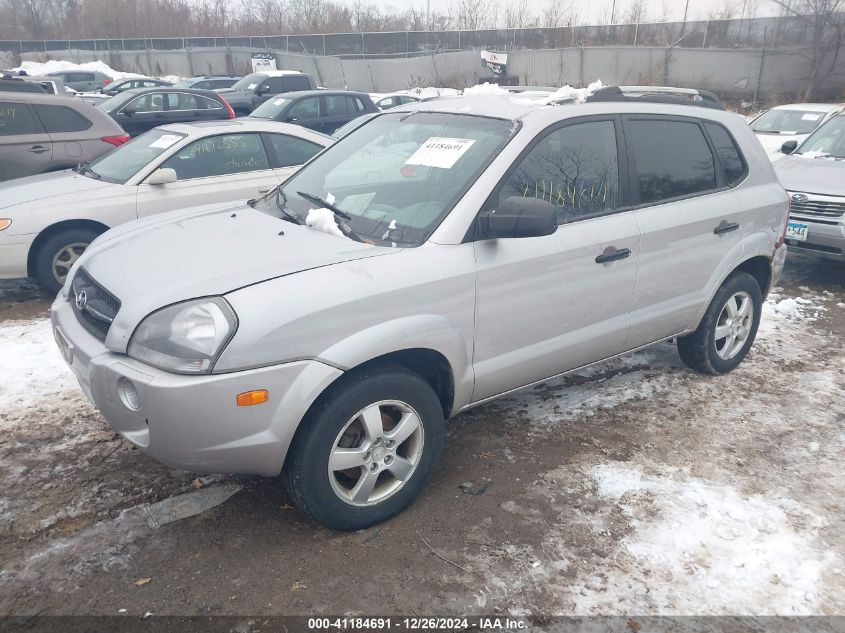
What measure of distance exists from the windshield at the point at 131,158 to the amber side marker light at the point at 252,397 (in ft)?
14.5

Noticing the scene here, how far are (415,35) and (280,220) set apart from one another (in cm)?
3542

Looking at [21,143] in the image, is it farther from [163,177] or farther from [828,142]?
[828,142]

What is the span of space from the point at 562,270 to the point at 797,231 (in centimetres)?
488

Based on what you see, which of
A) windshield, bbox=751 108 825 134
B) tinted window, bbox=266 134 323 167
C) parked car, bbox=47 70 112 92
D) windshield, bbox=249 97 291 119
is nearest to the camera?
tinted window, bbox=266 134 323 167

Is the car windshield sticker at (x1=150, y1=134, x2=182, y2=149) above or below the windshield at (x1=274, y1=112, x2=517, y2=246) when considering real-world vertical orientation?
below

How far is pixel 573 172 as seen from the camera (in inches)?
138

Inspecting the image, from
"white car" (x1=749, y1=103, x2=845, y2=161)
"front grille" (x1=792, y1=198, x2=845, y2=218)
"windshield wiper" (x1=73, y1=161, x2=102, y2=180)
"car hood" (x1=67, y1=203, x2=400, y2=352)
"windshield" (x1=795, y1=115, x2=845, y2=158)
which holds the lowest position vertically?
"front grille" (x1=792, y1=198, x2=845, y2=218)

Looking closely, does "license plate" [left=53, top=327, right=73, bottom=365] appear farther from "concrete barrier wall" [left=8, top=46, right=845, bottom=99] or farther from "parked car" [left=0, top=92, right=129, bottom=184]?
"concrete barrier wall" [left=8, top=46, right=845, bottom=99]

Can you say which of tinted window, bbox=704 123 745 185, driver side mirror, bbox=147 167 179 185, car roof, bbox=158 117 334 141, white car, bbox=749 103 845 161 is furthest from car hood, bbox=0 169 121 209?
white car, bbox=749 103 845 161

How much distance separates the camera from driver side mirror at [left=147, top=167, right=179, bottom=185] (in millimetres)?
5945

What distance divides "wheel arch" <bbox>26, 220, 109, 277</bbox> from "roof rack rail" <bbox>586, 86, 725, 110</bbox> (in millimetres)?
4429

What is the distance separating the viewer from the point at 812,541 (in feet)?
9.97

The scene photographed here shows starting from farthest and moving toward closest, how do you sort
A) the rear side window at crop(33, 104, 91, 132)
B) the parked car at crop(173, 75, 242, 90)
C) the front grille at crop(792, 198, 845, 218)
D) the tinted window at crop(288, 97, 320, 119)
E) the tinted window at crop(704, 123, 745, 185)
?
the parked car at crop(173, 75, 242, 90) < the tinted window at crop(288, 97, 320, 119) < the rear side window at crop(33, 104, 91, 132) < the front grille at crop(792, 198, 845, 218) < the tinted window at crop(704, 123, 745, 185)

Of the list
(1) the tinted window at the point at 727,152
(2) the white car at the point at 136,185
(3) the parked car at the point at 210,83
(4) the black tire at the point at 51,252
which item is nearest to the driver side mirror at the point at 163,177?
(2) the white car at the point at 136,185
